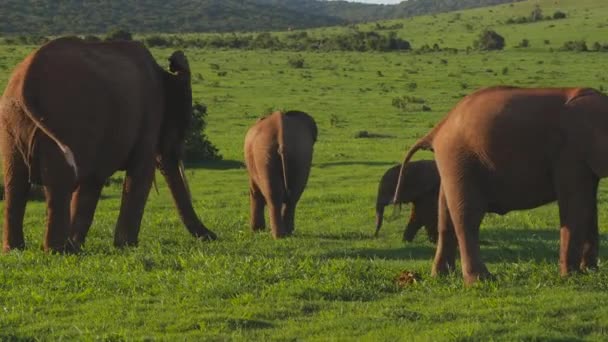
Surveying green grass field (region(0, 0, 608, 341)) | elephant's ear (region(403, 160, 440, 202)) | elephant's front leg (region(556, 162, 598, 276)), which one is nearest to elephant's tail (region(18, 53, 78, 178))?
green grass field (region(0, 0, 608, 341))

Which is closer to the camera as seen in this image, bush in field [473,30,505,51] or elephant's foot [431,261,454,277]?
elephant's foot [431,261,454,277]

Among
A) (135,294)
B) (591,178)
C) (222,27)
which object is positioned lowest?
(222,27)

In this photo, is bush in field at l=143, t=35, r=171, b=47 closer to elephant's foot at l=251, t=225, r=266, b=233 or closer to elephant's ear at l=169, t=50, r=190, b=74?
elephant's foot at l=251, t=225, r=266, b=233

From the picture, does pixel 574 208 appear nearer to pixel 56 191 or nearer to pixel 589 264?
pixel 589 264

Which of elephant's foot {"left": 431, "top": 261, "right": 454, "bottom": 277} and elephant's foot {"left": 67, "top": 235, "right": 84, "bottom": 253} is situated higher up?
elephant's foot {"left": 431, "top": 261, "right": 454, "bottom": 277}

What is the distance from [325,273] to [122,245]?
3.66 meters

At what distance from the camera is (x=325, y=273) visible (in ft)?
34.3

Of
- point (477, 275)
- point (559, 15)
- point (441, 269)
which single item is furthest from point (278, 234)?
point (559, 15)

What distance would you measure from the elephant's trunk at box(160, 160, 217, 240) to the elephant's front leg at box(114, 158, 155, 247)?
1322 millimetres

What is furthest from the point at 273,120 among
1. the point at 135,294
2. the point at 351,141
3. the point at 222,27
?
the point at 222,27

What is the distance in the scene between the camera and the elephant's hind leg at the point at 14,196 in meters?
12.2

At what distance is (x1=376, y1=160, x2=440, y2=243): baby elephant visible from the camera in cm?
1423

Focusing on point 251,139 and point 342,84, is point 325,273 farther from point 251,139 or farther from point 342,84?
point 342,84

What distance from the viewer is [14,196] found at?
12.4m
